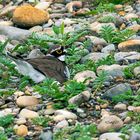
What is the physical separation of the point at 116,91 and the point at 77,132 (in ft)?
3.55

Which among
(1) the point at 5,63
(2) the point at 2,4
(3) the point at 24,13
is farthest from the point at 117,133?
(2) the point at 2,4

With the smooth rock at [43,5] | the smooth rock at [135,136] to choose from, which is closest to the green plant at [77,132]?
the smooth rock at [135,136]

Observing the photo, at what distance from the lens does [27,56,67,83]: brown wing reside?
8.16 m

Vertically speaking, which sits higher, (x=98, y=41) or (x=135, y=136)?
(x=135, y=136)

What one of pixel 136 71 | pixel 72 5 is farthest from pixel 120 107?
pixel 72 5

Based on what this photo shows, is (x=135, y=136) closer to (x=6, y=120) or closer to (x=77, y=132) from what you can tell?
(x=77, y=132)

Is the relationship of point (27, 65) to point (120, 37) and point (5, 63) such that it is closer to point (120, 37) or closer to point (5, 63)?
point (5, 63)

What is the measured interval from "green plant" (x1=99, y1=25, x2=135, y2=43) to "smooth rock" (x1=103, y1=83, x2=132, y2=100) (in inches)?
75.4

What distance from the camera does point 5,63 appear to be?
8320 mm

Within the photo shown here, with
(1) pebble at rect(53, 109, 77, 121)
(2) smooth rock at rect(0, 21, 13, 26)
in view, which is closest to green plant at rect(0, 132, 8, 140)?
(1) pebble at rect(53, 109, 77, 121)

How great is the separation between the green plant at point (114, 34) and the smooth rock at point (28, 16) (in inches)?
46.8

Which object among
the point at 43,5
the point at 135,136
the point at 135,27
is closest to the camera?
the point at 135,136

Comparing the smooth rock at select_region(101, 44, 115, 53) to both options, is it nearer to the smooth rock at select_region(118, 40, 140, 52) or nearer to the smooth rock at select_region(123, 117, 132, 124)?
the smooth rock at select_region(118, 40, 140, 52)

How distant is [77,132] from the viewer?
21.4ft
